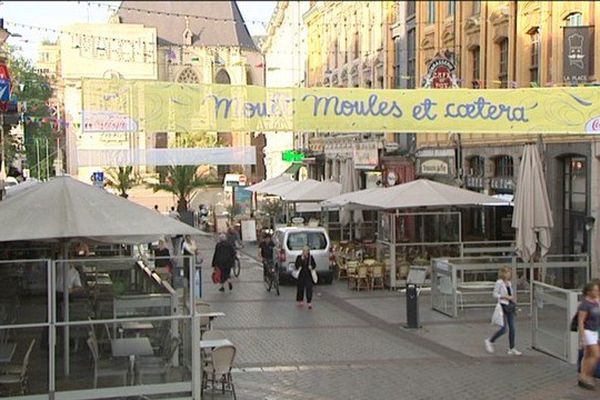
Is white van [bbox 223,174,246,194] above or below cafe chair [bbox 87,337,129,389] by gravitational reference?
above

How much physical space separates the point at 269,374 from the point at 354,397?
1910mm

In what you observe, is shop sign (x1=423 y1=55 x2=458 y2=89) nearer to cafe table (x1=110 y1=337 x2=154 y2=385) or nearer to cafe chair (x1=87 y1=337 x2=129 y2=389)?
cafe table (x1=110 y1=337 x2=154 y2=385)

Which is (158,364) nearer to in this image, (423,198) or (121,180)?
(423,198)

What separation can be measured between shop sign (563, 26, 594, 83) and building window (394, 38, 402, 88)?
17.0m

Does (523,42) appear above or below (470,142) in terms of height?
above

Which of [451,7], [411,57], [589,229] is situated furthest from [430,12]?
[589,229]

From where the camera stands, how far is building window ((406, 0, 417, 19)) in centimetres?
3684

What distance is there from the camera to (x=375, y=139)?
3738cm

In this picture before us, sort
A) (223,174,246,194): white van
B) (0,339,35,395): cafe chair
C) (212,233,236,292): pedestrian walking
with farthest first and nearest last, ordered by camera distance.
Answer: (223,174,246,194): white van, (212,233,236,292): pedestrian walking, (0,339,35,395): cafe chair

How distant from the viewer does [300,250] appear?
25656 millimetres

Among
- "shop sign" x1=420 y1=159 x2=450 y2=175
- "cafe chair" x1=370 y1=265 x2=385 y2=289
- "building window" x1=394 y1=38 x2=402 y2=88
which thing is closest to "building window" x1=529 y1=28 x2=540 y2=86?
"shop sign" x1=420 y1=159 x2=450 y2=175

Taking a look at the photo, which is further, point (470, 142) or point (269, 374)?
point (470, 142)

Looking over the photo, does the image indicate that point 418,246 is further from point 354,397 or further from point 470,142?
point 354,397

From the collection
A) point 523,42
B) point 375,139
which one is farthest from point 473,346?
point 375,139
